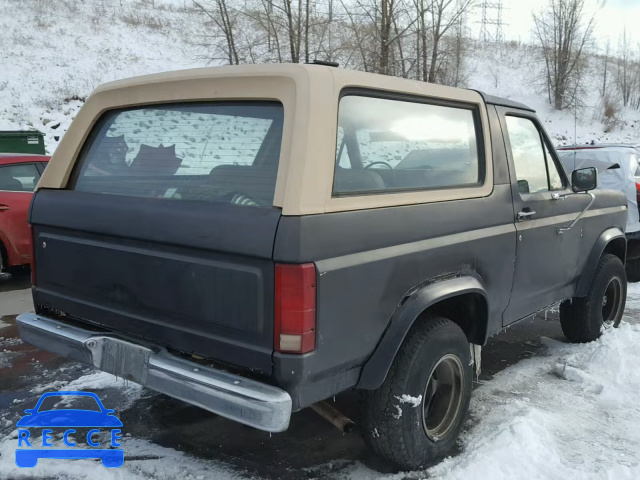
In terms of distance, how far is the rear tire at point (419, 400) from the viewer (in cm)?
275

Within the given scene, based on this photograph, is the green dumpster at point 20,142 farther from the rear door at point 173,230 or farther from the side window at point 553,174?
the side window at point 553,174

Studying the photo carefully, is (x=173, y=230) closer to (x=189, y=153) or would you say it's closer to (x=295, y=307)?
(x=189, y=153)

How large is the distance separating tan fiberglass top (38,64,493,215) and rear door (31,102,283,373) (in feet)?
0.24

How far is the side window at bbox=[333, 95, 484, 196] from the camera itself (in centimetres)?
269

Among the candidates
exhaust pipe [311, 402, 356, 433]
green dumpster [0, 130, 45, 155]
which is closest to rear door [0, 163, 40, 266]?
exhaust pipe [311, 402, 356, 433]

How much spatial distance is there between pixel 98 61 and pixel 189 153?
87.3 feet

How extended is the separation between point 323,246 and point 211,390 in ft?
2.48

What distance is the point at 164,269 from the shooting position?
8.52ft

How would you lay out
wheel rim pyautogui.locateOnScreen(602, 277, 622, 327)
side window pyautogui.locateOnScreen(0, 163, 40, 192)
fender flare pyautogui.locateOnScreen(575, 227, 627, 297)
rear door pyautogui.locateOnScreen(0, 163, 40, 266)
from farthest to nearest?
side window pyautogui.locateOnScreen(0, 163, 40, 192) < rear door pyautogui.locateOnScreen(0, 163, 40, 266) < wheel rim pyautogui.locateOnScreen(602, 277, 622, 327) < fender flare pyautogui.locateOnScreen(575, 227, 627, 297)

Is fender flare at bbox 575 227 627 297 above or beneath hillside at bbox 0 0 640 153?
beneath

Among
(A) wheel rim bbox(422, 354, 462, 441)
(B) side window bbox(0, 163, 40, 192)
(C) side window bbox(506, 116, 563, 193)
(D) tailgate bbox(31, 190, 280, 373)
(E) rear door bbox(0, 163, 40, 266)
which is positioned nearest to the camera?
(D) tailgate bbox(31, 190, 280, 373)

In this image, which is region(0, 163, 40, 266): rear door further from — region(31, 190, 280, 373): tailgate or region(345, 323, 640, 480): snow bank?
region(345, 323, 640, 480): snow bank
